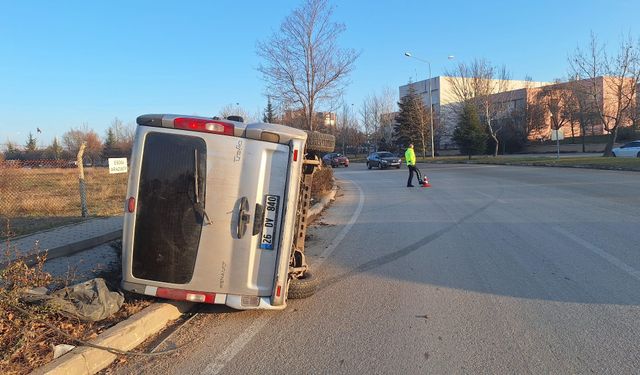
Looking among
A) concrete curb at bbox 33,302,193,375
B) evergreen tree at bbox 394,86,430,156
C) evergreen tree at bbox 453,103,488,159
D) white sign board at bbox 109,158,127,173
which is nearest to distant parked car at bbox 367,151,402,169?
evergreen tree at bbox 453,103,488,159

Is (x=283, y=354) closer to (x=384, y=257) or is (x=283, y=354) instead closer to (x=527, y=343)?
(x=527, y=343)

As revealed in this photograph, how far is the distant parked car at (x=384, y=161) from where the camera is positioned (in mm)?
41812

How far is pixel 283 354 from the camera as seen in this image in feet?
13.4

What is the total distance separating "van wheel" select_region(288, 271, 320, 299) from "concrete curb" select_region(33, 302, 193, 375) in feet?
3.61

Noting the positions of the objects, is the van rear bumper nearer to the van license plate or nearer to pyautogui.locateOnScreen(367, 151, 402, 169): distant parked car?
the van license plate

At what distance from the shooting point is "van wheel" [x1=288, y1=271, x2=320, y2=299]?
540 cm

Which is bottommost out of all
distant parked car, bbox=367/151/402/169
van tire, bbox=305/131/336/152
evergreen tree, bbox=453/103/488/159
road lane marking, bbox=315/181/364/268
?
road lane marking, bbox=315/181/364/268

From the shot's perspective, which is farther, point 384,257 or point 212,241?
point 384,257

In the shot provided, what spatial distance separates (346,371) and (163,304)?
2.17 m

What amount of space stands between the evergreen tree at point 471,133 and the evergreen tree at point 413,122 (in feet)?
18.4

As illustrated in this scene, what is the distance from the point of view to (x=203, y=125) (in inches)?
177

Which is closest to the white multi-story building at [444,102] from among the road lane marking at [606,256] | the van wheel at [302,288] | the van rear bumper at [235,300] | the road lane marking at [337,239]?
the road lane marking at [337,239]

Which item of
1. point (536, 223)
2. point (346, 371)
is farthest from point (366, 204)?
point (346, 371)

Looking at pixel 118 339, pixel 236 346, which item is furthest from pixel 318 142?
pixel 118 339
